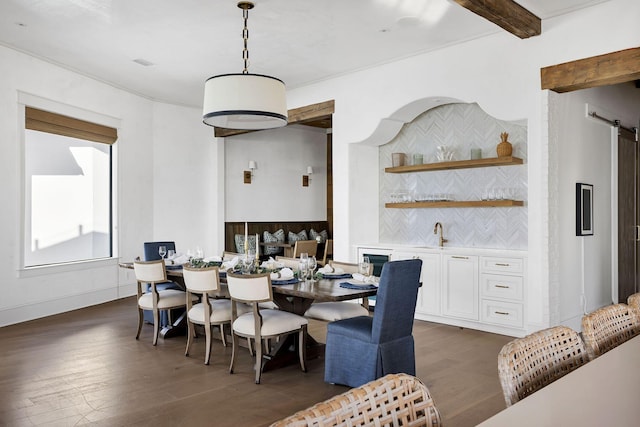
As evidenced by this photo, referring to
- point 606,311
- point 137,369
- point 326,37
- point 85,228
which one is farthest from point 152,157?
point 606,311

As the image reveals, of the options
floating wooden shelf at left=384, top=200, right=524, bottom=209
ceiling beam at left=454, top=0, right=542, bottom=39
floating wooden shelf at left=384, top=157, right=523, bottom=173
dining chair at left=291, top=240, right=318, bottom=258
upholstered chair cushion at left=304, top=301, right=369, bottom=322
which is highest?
ceiling beam at left=454, top=0, right=542, bottom=39

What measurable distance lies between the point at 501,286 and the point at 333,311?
200 centimetres

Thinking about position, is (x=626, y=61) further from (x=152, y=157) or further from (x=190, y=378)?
(x=152, y=157)

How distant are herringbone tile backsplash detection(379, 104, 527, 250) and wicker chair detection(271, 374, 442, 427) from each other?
488cm

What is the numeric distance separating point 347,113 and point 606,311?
5232mm

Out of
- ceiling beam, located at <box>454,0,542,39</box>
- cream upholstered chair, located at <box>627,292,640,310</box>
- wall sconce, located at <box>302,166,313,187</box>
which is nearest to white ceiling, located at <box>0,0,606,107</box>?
ceiling beam, located at <box>454,0,542,39</box>

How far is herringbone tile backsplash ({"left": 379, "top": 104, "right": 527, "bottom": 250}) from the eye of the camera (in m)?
5.79

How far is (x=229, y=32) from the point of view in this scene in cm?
533

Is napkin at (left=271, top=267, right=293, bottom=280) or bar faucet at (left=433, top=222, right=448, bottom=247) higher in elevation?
bar faucet at (left=433, top=222, right=448, bottom=247)

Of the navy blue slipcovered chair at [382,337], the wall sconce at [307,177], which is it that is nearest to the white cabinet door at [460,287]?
the navy blue slipcovered chair at [382,337]

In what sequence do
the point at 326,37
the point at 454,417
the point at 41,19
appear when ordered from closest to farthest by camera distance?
the point at 454,417
the point at 41,19
the point at 326,37

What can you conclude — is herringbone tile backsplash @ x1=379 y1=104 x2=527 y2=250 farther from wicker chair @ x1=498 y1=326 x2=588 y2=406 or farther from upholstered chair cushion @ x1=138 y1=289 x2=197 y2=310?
wicker chair @ x1=498 y1=326 x2=588 y2=406

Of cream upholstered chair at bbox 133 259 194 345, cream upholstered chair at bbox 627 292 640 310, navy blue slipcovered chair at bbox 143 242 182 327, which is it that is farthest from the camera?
navy blue slipcovered chair at bbox 143 242 182 327

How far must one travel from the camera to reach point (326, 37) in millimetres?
5484
